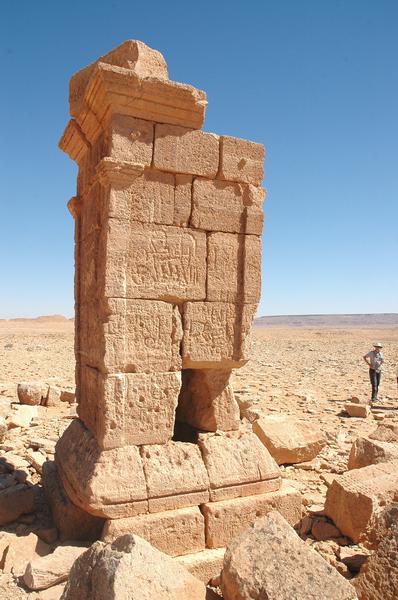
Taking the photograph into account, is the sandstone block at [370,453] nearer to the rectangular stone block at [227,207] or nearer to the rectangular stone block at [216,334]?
the rectangular stone block at [216,334]

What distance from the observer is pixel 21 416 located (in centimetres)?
777

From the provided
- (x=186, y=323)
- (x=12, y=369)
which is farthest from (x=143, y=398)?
(x=12, y=369)

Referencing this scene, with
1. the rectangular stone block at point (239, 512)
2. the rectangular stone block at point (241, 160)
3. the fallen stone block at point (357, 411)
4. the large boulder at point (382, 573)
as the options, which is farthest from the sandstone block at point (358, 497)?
the fallen stone block at point (357, 411)

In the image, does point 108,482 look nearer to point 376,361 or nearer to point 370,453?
point 370,453

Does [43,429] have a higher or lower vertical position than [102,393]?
lower

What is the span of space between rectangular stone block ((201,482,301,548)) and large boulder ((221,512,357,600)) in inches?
27.1

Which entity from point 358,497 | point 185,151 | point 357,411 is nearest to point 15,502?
point 358,497

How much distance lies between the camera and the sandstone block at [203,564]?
380cm

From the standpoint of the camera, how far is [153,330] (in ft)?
13.9

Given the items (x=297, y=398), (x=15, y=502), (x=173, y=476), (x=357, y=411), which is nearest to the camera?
(x=173, y=476)

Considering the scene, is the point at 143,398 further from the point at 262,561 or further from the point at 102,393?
the point at 262,561

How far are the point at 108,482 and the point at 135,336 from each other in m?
1.19

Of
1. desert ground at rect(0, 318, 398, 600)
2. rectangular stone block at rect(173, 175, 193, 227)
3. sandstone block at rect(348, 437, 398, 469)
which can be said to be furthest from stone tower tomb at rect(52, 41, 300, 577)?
sandstone block at rect(348, 437, 398, 469)

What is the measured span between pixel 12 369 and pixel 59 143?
1060 cm
